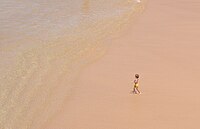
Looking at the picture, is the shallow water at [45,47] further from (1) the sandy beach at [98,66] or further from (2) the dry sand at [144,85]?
(2) the dry sand at [144,85]

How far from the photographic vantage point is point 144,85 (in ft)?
39.1

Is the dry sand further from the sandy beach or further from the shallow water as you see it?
the shallow water

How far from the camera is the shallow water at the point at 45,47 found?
432 inches

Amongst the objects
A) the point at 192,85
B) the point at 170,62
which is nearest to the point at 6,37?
the point at 170,62

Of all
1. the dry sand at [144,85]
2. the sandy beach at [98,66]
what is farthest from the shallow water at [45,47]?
the dry sand at [144,85]

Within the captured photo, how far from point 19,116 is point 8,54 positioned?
13.9 feet

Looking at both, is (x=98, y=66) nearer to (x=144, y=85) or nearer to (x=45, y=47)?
(x=144, y=85)

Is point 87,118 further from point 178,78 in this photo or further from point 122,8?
point 122,8

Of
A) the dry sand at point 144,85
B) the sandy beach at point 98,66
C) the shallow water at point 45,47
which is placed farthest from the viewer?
the shallow water at point 45,47

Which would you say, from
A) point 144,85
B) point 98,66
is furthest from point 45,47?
point 144,85

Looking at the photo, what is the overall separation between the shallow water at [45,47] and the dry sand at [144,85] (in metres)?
0.53

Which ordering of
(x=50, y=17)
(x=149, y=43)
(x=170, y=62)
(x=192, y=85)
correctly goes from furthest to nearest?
1. (x=50, y=17)
2. (x=149, y=43)
3. (x=170, y=62)
4. (x=192, y=85)

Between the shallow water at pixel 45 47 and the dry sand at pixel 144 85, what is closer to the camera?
the dry sand at pixel 144 85

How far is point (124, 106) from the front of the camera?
10.8m
